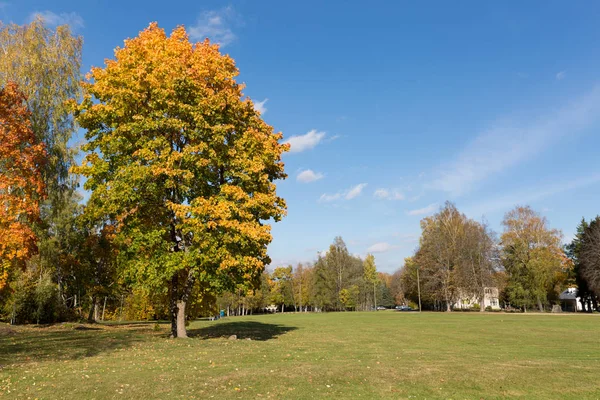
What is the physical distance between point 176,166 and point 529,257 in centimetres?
6970

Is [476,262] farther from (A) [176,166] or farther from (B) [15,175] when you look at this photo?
(B) [15,175]

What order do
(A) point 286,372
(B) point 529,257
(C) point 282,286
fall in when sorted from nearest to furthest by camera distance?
1. (A) point 286,372
2. (B) point 529,257
3. (C) point 282,286

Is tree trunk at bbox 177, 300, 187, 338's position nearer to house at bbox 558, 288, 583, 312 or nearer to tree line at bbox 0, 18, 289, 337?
tree line at bbox 0, 18, 289, 337

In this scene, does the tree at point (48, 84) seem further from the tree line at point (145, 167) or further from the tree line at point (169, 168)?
the tree line at point (169, 168)

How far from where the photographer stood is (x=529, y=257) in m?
70.8

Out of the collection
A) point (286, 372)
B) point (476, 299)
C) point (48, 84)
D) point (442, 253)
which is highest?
point (48, 84)

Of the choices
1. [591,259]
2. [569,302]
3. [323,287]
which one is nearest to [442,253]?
[591,259]

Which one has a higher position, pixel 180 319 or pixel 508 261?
pixel 508 261

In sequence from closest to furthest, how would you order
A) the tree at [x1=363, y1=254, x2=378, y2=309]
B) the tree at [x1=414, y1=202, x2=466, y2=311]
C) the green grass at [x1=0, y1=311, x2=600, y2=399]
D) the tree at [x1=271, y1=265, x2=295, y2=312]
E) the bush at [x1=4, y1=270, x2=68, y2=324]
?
the green grass at [x1=0, y1=311, x2=600, y2=399], the bush at [x1=4, y1=270, x2=68, y2=324], the tree at [x1=414, y1=202, x2=466, y2=311], the tree at [x1=271, y1=265, x2=295, y2=312], the tree at [x1=363, y1=254, x2=378, y2=309]

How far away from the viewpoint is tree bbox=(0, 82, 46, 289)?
22312mm

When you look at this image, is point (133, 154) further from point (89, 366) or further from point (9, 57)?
point (9, 57)

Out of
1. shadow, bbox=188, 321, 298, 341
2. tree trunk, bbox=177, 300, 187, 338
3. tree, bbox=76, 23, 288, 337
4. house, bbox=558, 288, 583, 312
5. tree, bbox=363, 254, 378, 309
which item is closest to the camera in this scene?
tree, bbox=76, 23, 288, 337

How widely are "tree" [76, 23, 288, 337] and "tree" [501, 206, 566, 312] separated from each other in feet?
200

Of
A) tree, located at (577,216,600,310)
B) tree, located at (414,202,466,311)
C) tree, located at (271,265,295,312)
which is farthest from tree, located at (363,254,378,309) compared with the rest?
tree, located at (577,216,600,310)
